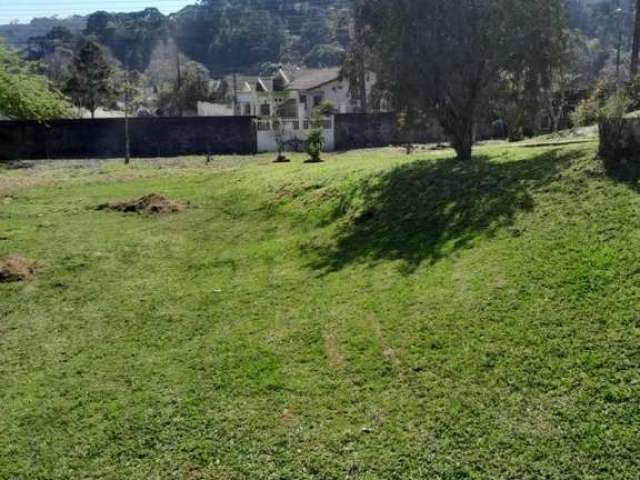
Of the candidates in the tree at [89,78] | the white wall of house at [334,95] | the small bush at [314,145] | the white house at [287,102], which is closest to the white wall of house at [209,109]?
the white house at [287,102]

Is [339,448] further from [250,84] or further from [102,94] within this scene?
[250,84]

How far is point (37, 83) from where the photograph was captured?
14938 millimetres

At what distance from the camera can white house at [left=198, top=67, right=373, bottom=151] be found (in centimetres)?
3142

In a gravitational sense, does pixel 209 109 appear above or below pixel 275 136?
above

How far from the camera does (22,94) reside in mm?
13805

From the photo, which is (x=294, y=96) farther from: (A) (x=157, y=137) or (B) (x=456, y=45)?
(B) (x=456, y=45)

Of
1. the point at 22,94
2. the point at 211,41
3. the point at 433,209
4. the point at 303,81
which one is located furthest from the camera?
the point at 211,41

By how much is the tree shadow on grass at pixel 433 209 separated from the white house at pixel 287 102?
20878mm

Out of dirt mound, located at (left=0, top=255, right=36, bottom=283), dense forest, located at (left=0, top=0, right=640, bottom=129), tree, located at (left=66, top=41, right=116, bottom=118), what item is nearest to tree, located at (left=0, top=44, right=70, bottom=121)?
dirt mound, located at (left=0, top=255, right=36, bottom=283)

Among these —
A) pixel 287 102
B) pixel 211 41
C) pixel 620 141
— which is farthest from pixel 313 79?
pixel 211 41

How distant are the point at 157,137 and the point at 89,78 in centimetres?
1787

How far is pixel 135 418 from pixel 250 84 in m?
55.9

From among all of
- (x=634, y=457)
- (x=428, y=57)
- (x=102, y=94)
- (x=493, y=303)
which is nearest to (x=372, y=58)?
(x=428, y=57)

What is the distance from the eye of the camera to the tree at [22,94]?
44.0 feet
